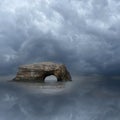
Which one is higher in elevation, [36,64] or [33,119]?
[36,64]

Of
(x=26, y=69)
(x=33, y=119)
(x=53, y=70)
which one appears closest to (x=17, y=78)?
(x=26, y=69)

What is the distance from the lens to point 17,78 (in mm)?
112188

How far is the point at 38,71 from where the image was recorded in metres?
110

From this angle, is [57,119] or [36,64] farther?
[36,64]

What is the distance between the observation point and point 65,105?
32188mm

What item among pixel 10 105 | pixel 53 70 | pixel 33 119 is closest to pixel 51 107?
pixel 10 105

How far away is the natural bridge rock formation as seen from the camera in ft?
361

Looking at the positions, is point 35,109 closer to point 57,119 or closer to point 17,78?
point 57,119

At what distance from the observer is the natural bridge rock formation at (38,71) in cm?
10994

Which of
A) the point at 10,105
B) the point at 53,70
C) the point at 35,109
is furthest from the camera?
the point at 53,70

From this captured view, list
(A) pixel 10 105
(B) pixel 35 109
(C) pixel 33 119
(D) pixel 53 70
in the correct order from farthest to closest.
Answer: (D) pixel 53 70 < (A) pixel 10 105 < (B) pixel 35 109 < (C) pixel 33 119

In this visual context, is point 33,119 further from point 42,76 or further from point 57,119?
point 42,76

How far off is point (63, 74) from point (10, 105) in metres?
80.9

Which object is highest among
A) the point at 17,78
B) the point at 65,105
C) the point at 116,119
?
the point at 17,78
